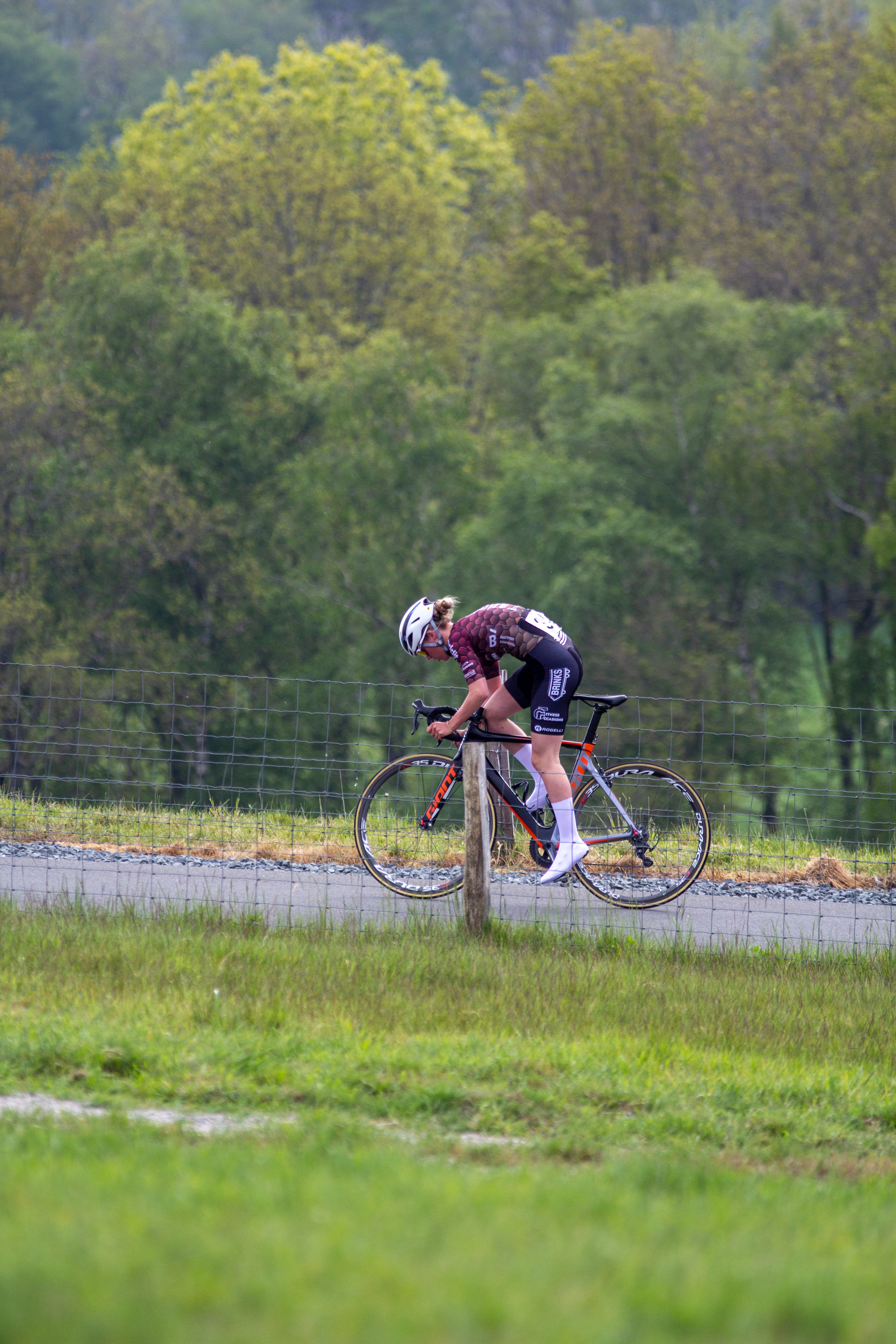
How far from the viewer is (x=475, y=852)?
7.60 m

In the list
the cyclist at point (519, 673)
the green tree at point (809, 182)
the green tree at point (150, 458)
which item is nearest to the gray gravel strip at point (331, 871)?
the cyclist at point (519, 673)

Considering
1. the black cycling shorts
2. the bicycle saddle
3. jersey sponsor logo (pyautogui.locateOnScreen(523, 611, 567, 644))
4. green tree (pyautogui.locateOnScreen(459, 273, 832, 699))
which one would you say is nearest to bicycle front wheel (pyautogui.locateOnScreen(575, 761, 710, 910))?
the bicycle saddle

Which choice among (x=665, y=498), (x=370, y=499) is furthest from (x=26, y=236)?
(x=665, y=498)

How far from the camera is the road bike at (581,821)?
862 centimetres

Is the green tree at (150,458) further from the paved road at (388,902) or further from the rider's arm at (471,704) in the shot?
the rider's arm at (471,704)

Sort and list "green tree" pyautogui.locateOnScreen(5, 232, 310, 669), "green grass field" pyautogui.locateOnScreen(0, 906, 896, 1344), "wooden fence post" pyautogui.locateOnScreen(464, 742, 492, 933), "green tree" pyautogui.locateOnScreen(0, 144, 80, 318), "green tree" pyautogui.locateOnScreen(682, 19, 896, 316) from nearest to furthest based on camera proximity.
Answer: "green grass field" pyautogui.locateOnScreen(0, 906, 896, 1344), "wooden fence post" pyautogui.locateOnScreen(464, 742, 492, 933), "green tree" pyautogui.locateOnScreen(5, 232, 310, 669), "green tree" pyautogui.locateOnScreen(682, 19, 896, 316), "green tree" pyautogui.locateOnScreen(0, 144, 80, 318)

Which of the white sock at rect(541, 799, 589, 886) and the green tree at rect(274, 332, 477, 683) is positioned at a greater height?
the green tree at rect(274, 332, 477, 683)

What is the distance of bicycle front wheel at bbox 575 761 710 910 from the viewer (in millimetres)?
8688

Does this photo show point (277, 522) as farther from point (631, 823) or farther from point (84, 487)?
point (631, 823)

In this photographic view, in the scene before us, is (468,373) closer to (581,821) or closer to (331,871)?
(331,871)

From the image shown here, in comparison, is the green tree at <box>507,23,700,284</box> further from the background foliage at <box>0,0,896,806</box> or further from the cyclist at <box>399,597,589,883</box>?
the cyclist at <box>399,597,589,883</box>

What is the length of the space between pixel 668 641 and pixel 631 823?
23.7 m

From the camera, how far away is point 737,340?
3391 centimetres

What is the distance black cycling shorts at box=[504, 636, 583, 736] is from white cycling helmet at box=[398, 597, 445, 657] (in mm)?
594
